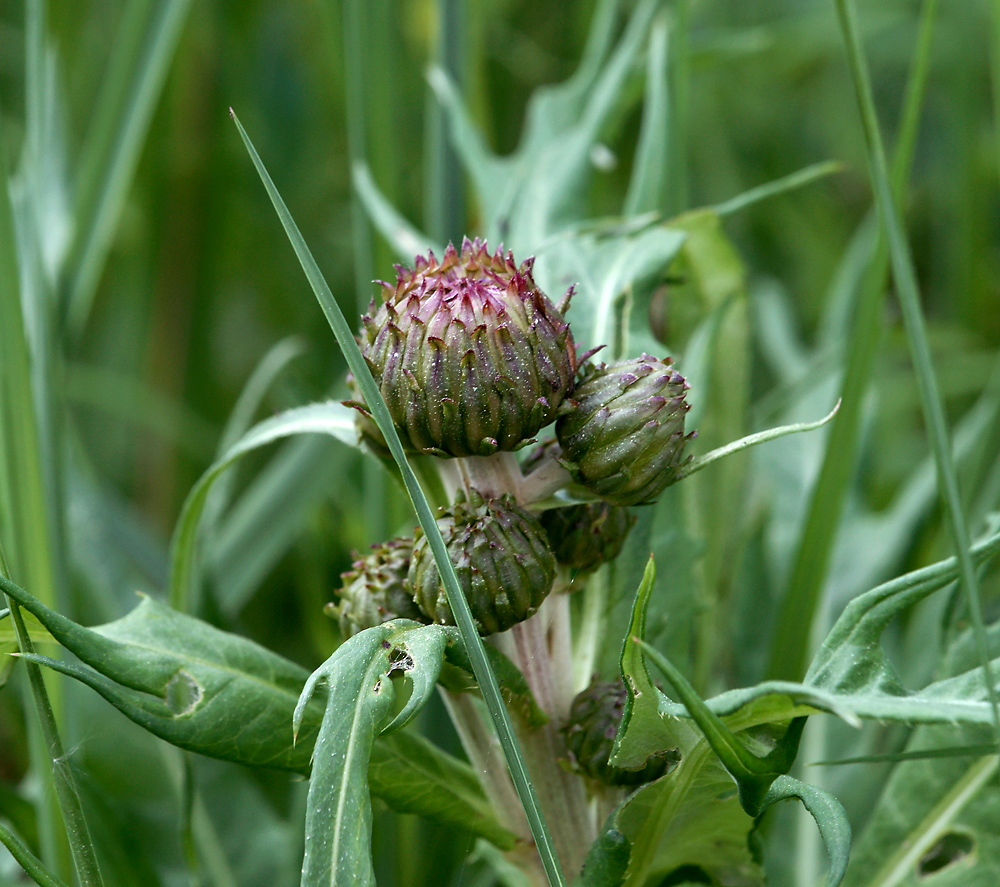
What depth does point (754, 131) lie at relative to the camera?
79.0 inches

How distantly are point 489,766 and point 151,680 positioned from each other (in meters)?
0.22

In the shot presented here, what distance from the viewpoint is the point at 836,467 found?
0.87 meters

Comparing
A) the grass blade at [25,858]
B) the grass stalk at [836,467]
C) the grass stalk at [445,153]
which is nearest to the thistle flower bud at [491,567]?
the grass blade at [25,858]

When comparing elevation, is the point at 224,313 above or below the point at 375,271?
above

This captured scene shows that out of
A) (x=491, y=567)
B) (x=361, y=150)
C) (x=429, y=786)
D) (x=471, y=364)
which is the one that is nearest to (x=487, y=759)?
(x=429, y=786)

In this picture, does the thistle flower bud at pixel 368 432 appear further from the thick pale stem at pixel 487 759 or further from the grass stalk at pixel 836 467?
the grass stalk at pixel 836 467

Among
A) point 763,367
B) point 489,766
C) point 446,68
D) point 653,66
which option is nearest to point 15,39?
point 446,68

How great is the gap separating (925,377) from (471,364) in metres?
0.24

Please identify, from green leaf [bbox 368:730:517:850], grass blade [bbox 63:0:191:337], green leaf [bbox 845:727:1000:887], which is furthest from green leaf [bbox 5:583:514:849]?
grass blade [bbox 63:0:191:337]

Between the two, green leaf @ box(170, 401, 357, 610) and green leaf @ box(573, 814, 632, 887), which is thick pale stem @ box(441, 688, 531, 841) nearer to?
green leaf @ box(573, 814, 632, 887)

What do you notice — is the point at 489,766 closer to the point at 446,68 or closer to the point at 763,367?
the point at 446,68

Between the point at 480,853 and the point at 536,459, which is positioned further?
the point at 480,853

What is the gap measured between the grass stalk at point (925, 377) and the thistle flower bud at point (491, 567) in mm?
215

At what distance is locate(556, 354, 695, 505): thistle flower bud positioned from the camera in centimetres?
58
